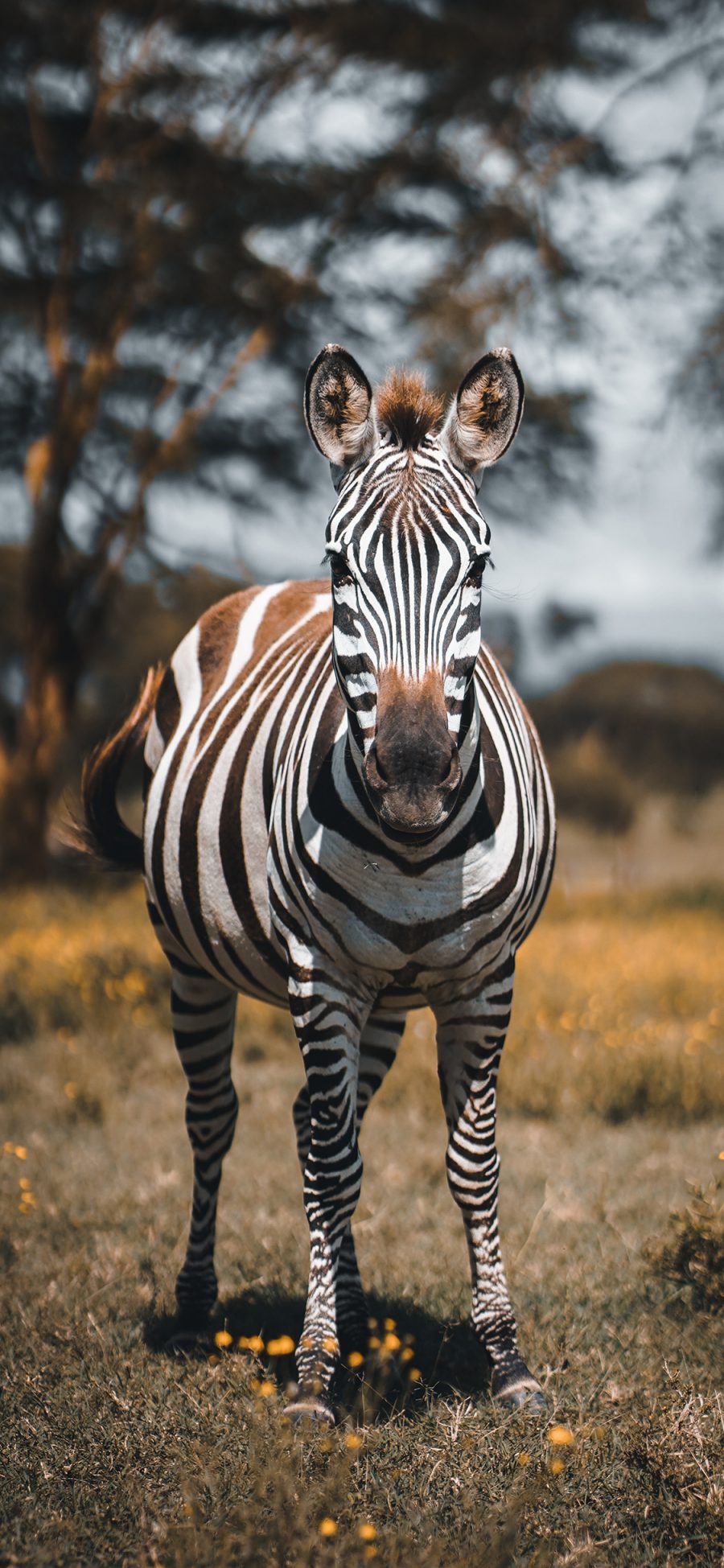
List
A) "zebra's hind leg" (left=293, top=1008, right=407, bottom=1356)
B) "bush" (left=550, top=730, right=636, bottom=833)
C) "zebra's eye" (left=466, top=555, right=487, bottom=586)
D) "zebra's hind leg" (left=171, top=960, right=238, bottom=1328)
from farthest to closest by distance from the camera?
"bush" (left=550, top=730, right=636, bottom=833) → "zebra's hind leg" (left=171, top=960, right=238, bottom=1328) → "zebra's hind leg" (left=293, top=1008, right=407, bottom=1356) → "zebra's eye" (left=466, top=555, right=487, bottom=586)

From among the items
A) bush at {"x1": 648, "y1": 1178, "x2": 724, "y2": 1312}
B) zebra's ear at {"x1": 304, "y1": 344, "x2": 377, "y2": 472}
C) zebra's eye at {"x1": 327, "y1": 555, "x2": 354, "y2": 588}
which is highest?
zebra's ear at {"x1": 304, "y1": 344, "x2": 377, "y2": 472}

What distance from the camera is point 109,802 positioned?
445cm

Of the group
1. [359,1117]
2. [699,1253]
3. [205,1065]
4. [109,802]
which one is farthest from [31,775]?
[699,1253]

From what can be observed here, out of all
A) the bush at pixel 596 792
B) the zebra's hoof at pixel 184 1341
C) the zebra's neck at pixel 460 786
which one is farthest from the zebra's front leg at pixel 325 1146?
the bush at pixel 596 792

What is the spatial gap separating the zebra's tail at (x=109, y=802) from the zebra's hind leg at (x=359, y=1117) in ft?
3.78

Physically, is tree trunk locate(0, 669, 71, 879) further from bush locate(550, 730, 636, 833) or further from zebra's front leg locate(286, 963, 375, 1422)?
zebra's front leg locate(286, 963, 375, 1422)

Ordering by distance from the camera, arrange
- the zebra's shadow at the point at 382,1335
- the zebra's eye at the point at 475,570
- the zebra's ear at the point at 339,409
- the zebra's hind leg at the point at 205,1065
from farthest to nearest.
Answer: the zebra's hind leg at the point at 205,1065, the zebra's shadow at the point at 382,1335, the zebra's ear at the point at 339,409, the zebra's eye at the point at 475,570

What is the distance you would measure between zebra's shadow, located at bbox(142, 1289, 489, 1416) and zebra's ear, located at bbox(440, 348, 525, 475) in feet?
6.96

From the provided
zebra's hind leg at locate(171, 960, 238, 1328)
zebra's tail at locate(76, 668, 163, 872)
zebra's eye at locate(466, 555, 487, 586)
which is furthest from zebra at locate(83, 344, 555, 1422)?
zebra's tail at locate(76, 668, 163, 872)

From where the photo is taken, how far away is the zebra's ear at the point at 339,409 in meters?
2.70

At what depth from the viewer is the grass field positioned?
2.45m

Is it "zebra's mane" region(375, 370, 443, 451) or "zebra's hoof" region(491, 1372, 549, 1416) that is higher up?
"zebra's mane" region(375, 370, 443, 451)

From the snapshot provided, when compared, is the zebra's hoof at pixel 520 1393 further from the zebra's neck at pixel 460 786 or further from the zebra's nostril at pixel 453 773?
the zebra's nostril at pixel 453 773

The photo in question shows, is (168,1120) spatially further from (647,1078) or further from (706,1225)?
(706,1225)
